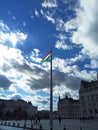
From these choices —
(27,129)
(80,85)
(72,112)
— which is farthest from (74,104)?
(27,129)

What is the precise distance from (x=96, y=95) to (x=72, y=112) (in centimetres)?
4991

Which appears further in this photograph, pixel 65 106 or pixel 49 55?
pixel 65 106

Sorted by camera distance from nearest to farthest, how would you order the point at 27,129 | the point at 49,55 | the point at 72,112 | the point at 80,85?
the point at 49,55 < the point at 27,129 < the point at 80,85 < the point at 72,112

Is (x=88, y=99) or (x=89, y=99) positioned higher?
(x=88, y=99)

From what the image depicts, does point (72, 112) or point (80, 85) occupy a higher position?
point (80, 85)

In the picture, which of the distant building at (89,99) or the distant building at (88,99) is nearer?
the distant building at (88,99)

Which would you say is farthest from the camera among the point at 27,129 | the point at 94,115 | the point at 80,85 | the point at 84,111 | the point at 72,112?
A: the point at 72,112

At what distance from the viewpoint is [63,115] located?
186 m

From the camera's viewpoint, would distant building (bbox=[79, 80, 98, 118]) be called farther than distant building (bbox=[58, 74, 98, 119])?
Yes

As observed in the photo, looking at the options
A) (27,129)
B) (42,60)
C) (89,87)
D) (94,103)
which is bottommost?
(27,129)

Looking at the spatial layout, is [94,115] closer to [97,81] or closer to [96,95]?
[96,95]

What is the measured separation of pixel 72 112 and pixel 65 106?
967 centimetres

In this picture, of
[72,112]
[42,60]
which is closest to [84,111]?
[72,112]

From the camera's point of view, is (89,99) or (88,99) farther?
(88,99)
